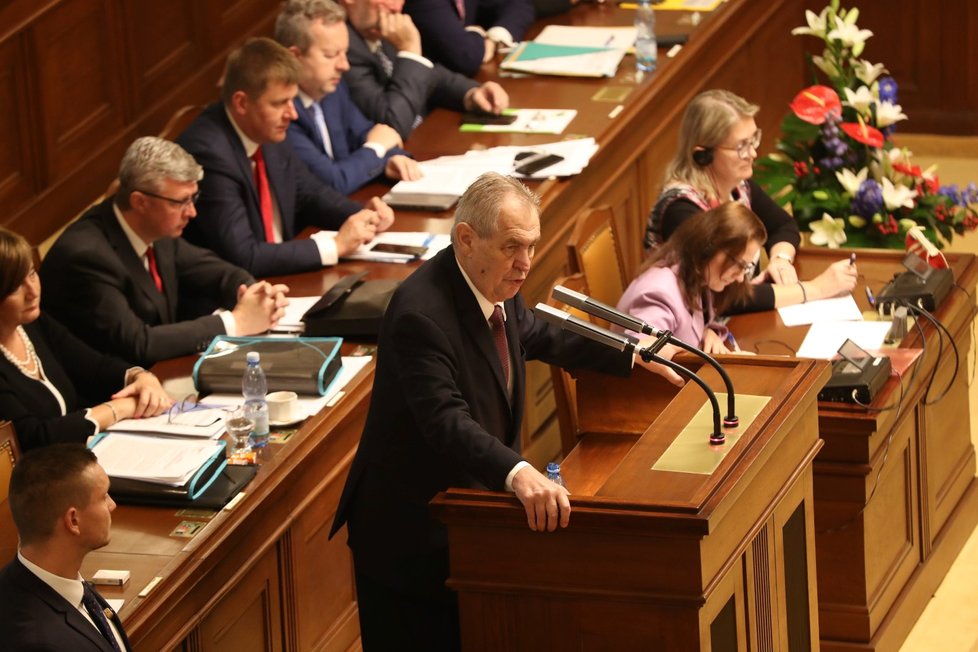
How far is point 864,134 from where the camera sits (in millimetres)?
5832

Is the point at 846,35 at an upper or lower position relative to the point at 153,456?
upper

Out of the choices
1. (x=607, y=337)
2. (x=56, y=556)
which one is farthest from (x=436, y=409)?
(x=56, y=556)

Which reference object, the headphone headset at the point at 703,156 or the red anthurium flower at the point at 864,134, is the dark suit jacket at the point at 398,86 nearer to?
the headphone headset at the point at 703,156

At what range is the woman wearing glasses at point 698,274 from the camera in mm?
4652

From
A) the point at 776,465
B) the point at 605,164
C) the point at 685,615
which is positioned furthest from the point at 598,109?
the point at 685,615

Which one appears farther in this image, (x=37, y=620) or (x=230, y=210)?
(x=230, y=210)

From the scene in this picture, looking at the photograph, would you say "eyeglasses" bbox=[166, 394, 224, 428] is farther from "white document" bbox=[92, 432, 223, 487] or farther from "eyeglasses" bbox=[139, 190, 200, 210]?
"eyeglasses" bbox=[139, 190, 200, 210]

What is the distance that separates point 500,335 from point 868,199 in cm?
268

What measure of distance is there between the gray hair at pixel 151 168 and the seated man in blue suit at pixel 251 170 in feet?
1.61

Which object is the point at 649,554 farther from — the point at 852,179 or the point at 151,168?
the point at 852,179

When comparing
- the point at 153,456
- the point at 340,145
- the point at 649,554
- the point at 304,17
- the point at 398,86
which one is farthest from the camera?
the point at 398,86

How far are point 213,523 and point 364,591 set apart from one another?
1.56 ft

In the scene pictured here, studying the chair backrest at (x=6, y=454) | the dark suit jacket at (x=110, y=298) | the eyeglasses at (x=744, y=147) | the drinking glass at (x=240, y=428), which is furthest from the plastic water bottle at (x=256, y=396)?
the eyeglasses at (x=744, y=147)

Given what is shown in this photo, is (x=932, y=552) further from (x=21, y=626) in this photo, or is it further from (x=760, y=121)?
(x=760, y=121)
